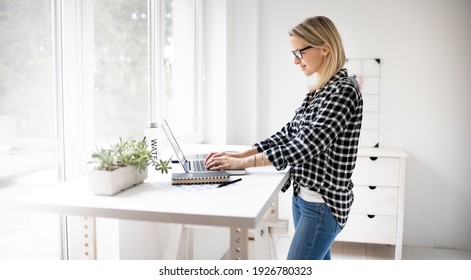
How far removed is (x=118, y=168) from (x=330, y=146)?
2.30ft

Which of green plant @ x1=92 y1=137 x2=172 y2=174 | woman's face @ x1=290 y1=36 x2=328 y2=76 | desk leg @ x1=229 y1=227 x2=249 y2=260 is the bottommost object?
desk leg @ x1=229 y1=227 x2=249 y2=260

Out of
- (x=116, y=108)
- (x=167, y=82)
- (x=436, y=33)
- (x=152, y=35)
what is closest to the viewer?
(x=116, y=108)

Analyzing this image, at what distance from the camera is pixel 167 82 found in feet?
8.98

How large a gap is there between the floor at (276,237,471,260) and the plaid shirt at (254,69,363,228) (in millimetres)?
1694

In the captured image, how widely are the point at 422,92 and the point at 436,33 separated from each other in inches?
17.1

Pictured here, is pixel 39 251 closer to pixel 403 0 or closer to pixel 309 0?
pixel 309 0

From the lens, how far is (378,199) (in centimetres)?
305

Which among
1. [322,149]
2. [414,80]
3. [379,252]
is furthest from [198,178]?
[414,80]

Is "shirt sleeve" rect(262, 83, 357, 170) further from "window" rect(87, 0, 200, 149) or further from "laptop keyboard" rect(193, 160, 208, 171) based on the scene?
"window" rect(87, 0, 200, 149)

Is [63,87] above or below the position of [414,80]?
below

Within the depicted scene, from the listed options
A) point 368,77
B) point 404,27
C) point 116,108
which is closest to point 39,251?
point 116,108

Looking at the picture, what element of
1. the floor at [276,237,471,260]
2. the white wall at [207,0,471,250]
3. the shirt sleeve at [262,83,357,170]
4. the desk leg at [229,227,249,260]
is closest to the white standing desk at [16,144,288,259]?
the desk leg at [229,227,249,260]

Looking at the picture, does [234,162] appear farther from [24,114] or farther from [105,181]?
[24,114]

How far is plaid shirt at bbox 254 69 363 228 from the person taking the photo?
1452 mm
